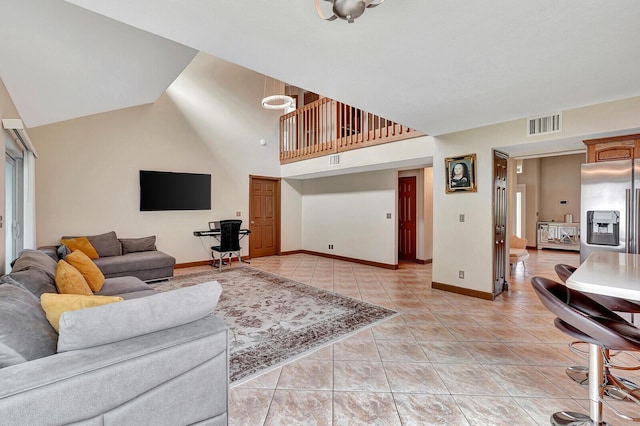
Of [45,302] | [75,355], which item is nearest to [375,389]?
[75,355]

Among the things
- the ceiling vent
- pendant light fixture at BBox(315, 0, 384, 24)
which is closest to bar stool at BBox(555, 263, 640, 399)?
pendant light fixture at BBox(315, 0, 384, 24)

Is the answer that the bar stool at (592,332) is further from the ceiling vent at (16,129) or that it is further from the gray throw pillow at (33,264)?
the ceiling vent at (16,129)

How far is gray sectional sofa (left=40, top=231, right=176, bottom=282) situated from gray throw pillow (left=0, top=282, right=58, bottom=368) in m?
Answer: 3.55

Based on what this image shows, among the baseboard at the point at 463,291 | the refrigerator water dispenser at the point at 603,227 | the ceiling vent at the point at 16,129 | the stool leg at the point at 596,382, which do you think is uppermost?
the ceiling vent at the point at 16,129

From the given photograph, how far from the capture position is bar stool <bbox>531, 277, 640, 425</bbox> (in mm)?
1490

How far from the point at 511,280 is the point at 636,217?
2545 millimetres

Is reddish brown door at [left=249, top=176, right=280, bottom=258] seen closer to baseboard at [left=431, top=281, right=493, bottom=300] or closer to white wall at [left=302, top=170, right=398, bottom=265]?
white wall at [left=302, top=170, right=398, bottom=265]

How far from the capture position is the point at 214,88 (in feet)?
21.9

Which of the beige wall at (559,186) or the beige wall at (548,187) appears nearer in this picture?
the beige wall at (559,186)

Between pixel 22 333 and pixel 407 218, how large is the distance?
6.87 metres

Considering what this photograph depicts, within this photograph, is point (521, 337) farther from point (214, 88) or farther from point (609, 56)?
point (214, 88)

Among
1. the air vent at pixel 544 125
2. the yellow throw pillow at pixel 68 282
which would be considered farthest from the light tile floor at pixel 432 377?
the air vent at pixel 544 125

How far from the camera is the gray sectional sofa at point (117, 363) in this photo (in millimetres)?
1098

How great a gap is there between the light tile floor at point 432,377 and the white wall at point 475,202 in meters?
0.71
